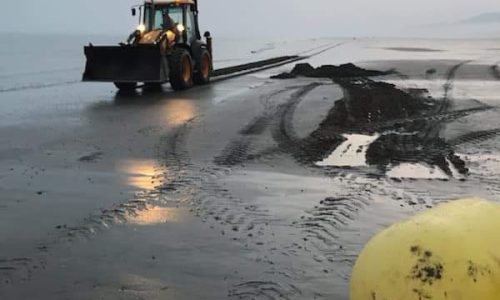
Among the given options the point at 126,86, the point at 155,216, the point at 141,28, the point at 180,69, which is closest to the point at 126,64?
the point at 180,69

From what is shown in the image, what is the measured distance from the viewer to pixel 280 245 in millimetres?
5328

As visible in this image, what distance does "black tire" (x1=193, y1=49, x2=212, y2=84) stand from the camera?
69.2 feet

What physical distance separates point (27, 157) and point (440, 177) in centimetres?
564

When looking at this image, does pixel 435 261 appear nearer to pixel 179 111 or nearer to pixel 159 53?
pixel 179 111

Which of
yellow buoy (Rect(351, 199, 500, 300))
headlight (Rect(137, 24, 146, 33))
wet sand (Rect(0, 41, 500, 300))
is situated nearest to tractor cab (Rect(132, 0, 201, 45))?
headlight (Rect(137, 24, 146, 33))

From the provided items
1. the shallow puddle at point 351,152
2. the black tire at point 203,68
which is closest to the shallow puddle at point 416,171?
the shallow puddle at point 351,152

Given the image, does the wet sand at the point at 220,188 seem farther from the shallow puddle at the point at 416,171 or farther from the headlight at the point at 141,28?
the headlight at the point at 141,28

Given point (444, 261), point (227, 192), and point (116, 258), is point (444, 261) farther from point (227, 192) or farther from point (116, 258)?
point (227, 192)

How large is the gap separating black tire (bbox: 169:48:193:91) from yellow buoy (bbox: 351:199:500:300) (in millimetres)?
16482

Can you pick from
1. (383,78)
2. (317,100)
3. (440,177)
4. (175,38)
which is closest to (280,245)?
(440,177)

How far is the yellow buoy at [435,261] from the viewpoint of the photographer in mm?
2652

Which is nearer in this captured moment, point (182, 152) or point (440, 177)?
point (440, 177)

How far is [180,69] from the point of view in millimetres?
18969

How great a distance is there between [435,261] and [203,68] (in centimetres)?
1918
